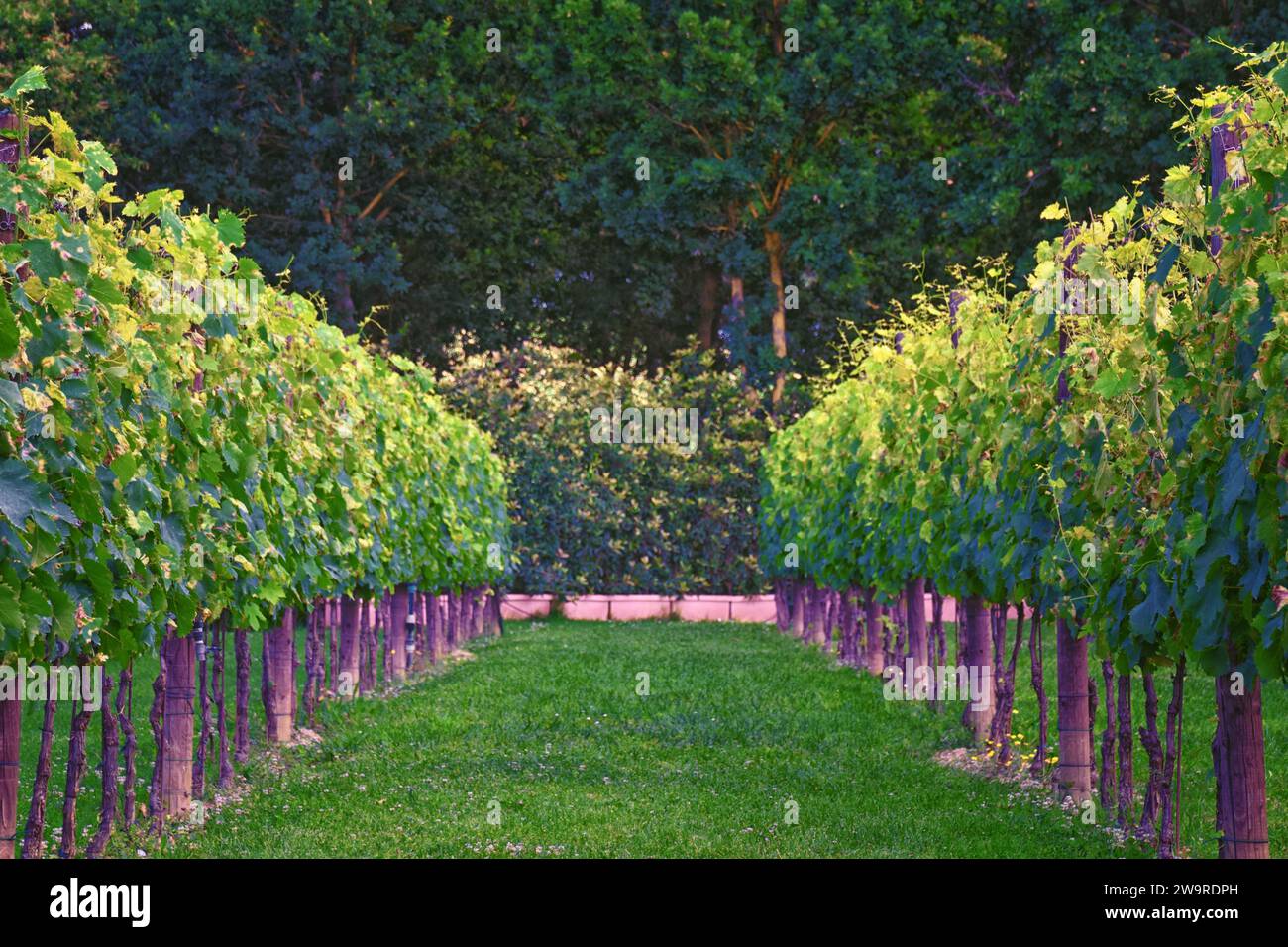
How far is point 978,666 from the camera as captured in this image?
12062mm

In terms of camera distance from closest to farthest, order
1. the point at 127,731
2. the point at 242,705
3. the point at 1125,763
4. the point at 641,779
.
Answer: the point at 127,731 < the point at 1125,763 < the point at 641,779 < the point at 242,705

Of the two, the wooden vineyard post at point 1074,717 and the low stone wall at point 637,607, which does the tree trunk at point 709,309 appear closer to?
the low stone wall at point 637,607

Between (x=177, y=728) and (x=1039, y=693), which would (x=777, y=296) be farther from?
(x=177, y=728)

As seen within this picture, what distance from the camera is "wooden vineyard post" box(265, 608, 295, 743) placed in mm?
11891

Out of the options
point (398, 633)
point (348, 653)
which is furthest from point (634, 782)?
point (398, 633)

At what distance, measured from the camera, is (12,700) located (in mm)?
6379

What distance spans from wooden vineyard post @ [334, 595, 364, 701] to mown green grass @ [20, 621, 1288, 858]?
52 cm

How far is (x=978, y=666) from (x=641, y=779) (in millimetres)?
2882

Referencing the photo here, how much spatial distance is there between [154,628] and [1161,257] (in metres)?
4.22

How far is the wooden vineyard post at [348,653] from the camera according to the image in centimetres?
1474

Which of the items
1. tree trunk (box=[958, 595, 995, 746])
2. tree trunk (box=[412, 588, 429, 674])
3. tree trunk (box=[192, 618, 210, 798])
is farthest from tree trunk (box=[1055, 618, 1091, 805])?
tree trunk (box=[412, 588, 429, 674])

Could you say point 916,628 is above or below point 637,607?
above

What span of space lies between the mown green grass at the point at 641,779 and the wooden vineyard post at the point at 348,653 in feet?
1.72

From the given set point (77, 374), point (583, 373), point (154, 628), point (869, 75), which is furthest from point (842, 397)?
point (869, 75)
